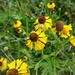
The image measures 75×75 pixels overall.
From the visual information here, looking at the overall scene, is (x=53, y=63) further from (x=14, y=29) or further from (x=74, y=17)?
(x=74, y=17)

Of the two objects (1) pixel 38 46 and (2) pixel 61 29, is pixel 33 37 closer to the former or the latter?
(1) pixel 38 46

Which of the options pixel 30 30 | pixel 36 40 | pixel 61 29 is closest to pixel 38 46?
pixel 36 40

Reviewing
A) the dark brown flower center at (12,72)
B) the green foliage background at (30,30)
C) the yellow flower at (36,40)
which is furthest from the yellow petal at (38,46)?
the dark brown flower center at (12,72)

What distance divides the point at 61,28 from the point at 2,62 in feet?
1.97

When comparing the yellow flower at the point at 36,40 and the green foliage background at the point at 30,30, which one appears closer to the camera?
the yellow flower at the point at 36,40

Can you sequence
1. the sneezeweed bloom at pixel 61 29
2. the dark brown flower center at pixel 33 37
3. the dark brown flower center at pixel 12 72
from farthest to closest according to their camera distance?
the sneezeweed bloom at pixel 61 29
the dark brown flower center at pixel 33 37
the dark brown flower center at pixel 12 72

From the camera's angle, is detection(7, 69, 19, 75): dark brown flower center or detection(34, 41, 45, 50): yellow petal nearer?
detection(7, 69, 19, 75): dark brown flower center

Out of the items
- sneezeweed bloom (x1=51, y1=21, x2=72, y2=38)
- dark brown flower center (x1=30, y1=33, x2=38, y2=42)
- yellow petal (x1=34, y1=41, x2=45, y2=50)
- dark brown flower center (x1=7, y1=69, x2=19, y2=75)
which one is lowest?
dark brown flower center (x1=7, y1=69, x2=19, y2=75)

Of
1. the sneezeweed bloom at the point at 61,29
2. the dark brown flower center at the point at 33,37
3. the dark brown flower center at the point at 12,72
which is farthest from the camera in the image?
the sneezeweed bloom at the point at 61,29

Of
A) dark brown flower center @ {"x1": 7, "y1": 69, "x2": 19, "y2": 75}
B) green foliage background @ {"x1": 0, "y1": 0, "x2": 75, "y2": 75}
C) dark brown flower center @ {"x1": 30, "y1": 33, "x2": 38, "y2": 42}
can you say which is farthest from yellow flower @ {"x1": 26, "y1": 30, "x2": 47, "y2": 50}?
dark brown flower center @ {"x1": 7, "y1": 69, "x2": 19, "y2": 75}

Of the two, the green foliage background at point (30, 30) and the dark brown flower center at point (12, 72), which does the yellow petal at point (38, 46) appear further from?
the dark brown flower center at point (12, 72)

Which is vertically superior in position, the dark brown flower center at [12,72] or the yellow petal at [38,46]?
the yellow petal at [38,46]

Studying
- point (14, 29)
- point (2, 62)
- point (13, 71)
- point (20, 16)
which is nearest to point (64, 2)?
point (20, 16)

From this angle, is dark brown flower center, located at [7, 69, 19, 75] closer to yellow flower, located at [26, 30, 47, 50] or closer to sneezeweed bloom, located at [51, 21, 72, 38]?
yellow flower, located at [26, 30, 47, 50]
